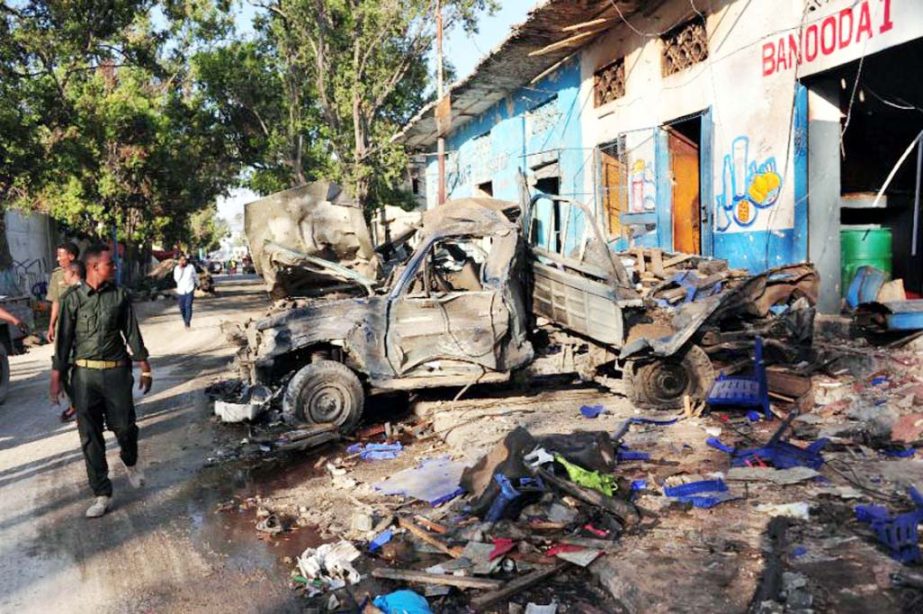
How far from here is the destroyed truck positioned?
685 centimetres

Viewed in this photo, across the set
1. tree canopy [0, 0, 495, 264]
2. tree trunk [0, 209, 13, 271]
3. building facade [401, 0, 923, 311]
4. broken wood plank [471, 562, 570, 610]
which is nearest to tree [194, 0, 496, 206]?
tree canopy [0, 0, 495, 264]

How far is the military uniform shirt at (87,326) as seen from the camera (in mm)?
4984

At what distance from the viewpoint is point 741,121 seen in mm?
10422

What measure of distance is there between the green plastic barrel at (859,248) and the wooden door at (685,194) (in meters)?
3.28

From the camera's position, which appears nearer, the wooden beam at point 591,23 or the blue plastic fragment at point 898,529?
the blue plastic fragment at point 898,529


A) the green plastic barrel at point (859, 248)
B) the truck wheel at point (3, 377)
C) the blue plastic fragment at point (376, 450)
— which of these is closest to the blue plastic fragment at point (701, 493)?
the blue plastic fragment at point (376, 450)

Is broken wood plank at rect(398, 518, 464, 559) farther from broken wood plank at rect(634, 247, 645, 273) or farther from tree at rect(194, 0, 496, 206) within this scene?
tree at rect(194, 0, 496, 206)

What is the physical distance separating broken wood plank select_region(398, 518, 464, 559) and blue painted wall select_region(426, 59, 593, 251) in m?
8.16

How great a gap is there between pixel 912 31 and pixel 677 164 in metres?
5.20

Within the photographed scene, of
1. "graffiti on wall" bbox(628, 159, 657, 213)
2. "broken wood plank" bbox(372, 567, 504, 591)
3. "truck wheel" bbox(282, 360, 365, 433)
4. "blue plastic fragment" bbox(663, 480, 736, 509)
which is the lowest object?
"broken wood plank" bbox(372, 567, 504, 591)

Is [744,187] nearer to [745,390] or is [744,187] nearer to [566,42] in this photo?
[745,390]

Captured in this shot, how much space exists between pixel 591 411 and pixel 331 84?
16.1 meters

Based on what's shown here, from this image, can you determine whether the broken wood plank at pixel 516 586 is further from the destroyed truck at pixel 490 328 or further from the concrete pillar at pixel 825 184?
the concrete pillar at pixel 825 184

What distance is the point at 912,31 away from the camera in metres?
7.59
